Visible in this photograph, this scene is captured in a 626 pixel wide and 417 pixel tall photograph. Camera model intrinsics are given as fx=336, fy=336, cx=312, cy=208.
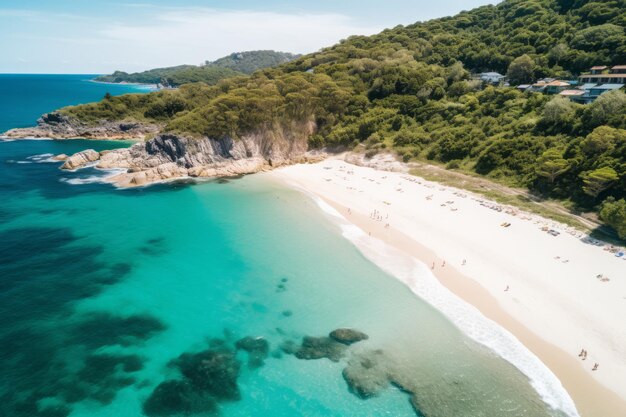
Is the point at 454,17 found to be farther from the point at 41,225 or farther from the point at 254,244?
the point at 41,225

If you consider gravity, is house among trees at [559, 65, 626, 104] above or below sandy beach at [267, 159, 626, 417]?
above

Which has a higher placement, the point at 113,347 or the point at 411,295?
the point at 113,347

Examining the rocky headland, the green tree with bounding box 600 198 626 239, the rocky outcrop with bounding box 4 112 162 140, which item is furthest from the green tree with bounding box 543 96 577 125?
the rocky outcrop with bounding box 4 112 162 140

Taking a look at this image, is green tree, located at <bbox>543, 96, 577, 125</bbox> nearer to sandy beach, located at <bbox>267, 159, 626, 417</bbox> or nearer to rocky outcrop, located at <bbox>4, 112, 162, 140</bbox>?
sandy beach, located at <bbox>267, 159, 626, 417</bbox>

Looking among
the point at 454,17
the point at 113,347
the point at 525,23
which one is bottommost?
the point at 113,347

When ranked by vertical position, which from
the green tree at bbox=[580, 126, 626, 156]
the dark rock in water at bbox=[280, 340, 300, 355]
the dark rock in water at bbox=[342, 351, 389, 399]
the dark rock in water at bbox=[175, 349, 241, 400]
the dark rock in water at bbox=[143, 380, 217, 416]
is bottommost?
the dark rock in water at bbox=[342, 351, 389, 399]

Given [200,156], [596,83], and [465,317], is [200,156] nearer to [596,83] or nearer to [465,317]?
[465,317]

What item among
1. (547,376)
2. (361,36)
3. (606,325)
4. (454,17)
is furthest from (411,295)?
(454,17)
